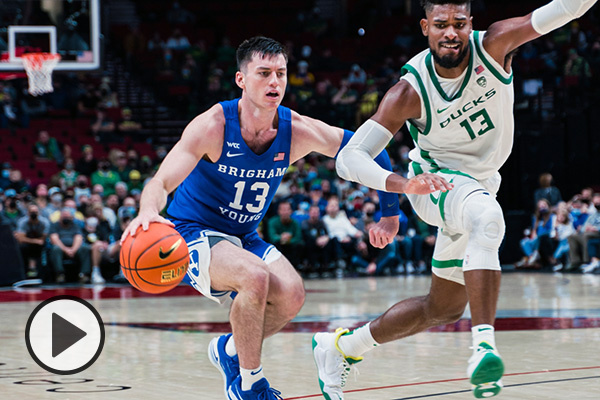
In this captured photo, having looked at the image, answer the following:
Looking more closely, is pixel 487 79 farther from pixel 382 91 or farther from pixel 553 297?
pixel 382 91

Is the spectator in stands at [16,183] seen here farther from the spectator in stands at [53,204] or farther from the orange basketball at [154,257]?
the orange basketball at [154,257]

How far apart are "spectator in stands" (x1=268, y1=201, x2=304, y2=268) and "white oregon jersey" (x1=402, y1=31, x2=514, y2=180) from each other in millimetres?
10141

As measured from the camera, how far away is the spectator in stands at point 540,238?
1564 cm

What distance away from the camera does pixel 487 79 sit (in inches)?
167

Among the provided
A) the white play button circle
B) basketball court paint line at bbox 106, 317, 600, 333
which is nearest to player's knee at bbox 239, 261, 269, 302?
the white play button circle

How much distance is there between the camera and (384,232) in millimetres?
4578

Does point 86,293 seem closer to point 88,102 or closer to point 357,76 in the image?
point 88,102

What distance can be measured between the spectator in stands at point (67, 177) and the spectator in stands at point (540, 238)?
8.45 meters

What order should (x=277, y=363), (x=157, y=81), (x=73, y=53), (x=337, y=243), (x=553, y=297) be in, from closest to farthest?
1. (x=277, y=363)
2. (x=553, y=297)
3. (x=73, y=53)
4. (x=337, y=243)
5. (x=157, y=81)

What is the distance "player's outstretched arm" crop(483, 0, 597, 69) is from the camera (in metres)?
3.97

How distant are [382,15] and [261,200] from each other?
22009mm

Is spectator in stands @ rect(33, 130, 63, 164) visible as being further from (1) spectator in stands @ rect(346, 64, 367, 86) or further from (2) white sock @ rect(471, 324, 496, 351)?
(2) white sock @ rect(471, 324, 496, 351)

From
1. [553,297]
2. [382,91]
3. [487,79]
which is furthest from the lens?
[382,91]

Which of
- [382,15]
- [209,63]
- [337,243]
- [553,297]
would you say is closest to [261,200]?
[553,297]
